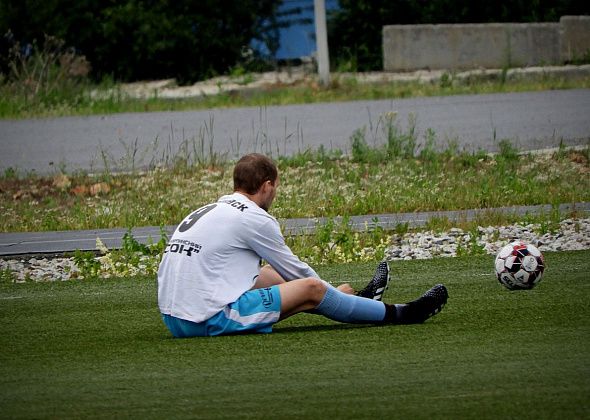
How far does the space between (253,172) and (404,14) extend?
74.7 ft

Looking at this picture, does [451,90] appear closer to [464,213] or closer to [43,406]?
[464,213]

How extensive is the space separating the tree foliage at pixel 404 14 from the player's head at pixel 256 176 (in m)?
21.3

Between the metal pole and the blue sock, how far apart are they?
14.7 meters

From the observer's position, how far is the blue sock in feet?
24.7

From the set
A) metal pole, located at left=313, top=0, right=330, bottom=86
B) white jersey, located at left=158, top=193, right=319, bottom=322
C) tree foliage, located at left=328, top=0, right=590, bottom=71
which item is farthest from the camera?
tree foliage, located at left=328, top=0, right=590, bottom=71

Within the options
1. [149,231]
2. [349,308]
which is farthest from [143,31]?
[349,308]

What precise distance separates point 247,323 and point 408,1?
2312 cm

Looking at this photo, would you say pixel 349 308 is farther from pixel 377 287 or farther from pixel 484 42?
pixel 484 42

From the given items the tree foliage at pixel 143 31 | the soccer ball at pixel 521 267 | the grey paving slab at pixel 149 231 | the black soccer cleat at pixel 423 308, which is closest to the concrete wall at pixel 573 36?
the tree foliage at pixel 143 31

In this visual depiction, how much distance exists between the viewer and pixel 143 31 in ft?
89.8

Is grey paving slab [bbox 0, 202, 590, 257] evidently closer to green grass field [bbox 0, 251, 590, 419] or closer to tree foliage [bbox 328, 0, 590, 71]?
green grass field [bbox 0, 251, 590, 419]

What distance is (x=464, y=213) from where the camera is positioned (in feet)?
43.9

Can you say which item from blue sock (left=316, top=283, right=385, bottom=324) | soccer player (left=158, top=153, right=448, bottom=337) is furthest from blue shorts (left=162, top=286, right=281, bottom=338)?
blue sock (left=316, top=283, right=385, bottom=324)

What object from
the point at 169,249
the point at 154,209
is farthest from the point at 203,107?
the point at 169,249
